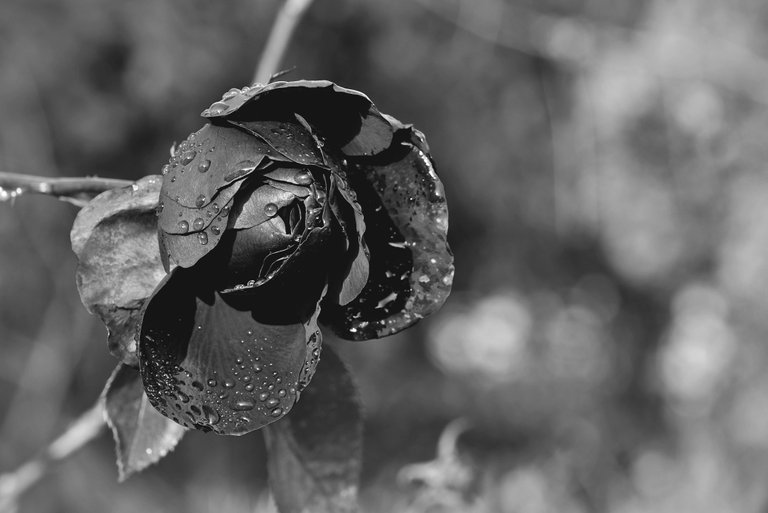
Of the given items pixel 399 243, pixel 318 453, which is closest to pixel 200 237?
pixel 399 243

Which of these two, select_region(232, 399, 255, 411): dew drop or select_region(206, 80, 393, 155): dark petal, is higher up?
select_region(206, 80, 393, 155): dark petal

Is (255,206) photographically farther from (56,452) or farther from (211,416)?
(56,452)

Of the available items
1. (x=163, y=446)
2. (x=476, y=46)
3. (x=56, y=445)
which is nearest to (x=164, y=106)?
(x=476, y=46)

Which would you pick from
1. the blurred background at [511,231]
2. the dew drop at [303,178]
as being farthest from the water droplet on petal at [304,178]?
the blurred background at [511,231]

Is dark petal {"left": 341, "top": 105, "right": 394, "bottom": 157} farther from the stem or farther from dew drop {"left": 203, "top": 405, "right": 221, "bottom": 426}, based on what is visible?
the stem

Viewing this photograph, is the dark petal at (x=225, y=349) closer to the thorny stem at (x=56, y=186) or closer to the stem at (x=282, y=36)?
the thorny stem at (x=56, y=186)

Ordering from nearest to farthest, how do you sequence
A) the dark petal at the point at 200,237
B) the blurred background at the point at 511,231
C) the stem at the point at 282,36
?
the dark petal at the point at 200,237, the stem at the point at 282,36, the blurred background at the point at 511,231

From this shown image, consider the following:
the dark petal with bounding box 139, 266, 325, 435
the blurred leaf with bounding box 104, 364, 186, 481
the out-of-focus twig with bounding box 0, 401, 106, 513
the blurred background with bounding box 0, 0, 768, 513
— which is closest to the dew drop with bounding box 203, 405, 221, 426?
the dark petal with bounding box 139, 266, 325, 435
